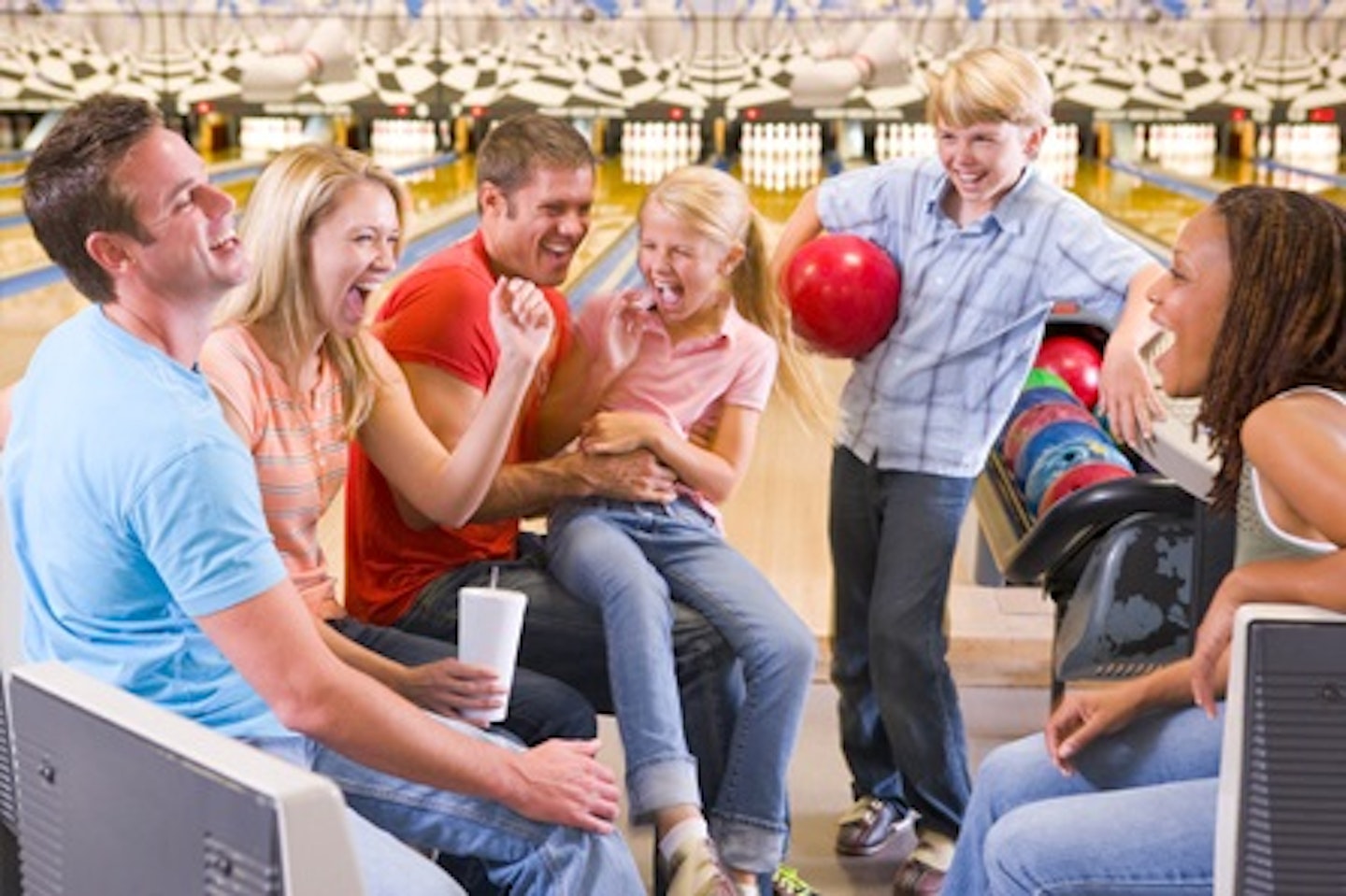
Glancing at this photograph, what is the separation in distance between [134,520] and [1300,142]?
858cm

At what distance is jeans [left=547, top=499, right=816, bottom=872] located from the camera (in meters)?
2.27

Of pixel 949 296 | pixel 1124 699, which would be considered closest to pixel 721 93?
pixel 949 296

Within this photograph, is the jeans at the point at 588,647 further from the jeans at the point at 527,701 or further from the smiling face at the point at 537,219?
the smiling face at the point at 537,219

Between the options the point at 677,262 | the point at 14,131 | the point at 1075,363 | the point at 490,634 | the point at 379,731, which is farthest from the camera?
the point at 14,131

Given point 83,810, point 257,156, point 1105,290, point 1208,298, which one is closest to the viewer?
point 83,810

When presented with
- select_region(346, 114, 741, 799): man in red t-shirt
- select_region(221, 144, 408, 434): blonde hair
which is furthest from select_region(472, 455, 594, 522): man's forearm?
select_region(221, 144, 408, 434): blonde hair

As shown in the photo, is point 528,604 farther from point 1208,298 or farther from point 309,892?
point 309,892

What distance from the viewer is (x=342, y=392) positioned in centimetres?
219

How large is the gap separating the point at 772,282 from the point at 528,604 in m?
0.60

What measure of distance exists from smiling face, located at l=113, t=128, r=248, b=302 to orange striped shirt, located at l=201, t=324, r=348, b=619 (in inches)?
11.5

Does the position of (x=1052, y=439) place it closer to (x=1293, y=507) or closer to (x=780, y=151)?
(x=1293, y=507)

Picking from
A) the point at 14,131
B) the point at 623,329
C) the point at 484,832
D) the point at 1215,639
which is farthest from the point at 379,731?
the point at 14,131

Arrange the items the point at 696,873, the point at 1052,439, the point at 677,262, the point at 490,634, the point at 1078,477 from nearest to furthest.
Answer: the point at 490,634 → the point at 696,873 → the point at 677,262 → the point at 1078,477 → the point at 1052,439

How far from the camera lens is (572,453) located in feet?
8.11
